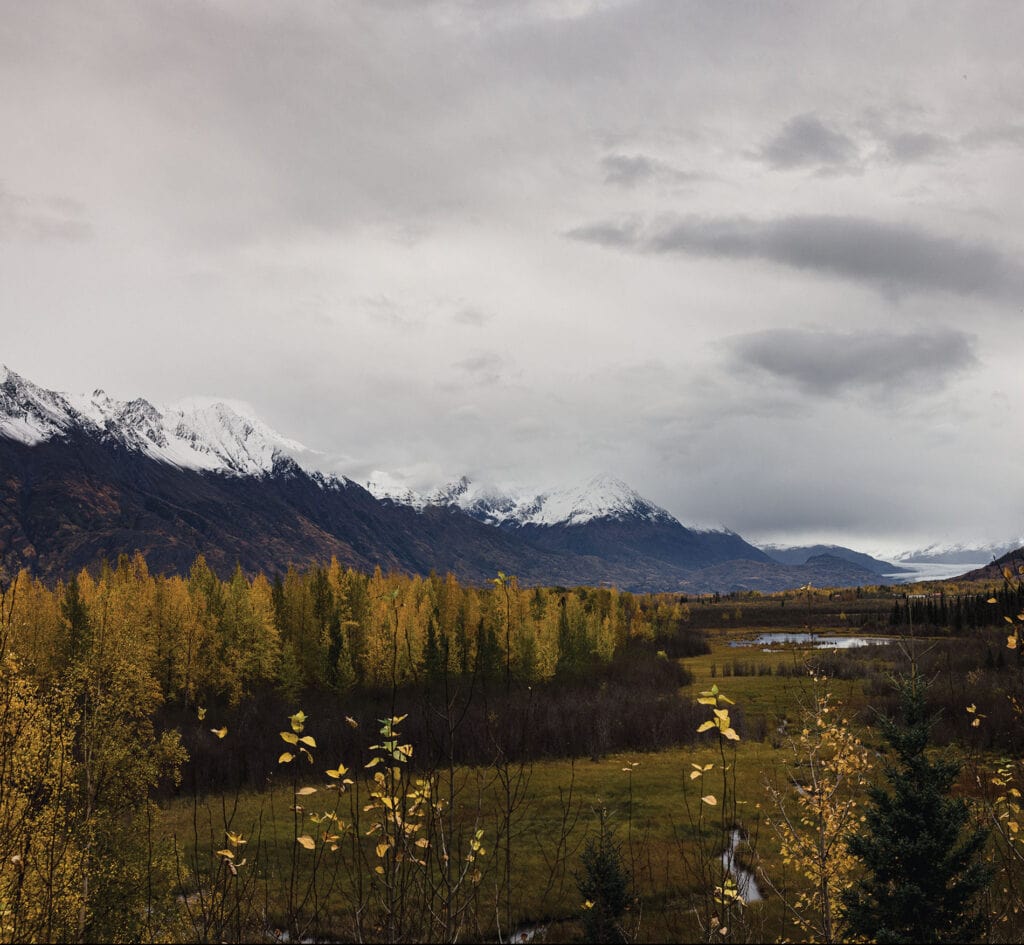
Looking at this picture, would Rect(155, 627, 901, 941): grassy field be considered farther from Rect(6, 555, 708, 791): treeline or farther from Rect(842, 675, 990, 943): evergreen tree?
Rect(6, 555, 708, 791): treeline

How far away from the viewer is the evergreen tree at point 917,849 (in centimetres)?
1705

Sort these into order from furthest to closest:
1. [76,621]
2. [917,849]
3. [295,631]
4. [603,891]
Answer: [295,631] → [76,621] → [603,891] → [917,849]

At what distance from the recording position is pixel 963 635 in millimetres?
124375

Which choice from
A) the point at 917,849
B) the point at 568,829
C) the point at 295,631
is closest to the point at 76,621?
the point at 295,631

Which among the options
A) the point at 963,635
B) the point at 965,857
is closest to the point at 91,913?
the point at 965,857

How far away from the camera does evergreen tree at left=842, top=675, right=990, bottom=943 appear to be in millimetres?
17047

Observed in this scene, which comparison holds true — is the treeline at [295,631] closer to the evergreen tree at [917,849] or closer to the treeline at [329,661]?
the treeline at [329,661]

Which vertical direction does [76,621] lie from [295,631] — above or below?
above

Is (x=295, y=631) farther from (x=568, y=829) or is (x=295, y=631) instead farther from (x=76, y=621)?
(x=568, y=829)

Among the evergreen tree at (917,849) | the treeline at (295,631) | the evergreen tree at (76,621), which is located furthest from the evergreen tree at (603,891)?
the evergreen tree at (76,621)

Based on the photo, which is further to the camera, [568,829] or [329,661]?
[329,661]

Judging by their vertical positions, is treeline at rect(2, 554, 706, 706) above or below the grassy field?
above

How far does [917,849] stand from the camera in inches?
672

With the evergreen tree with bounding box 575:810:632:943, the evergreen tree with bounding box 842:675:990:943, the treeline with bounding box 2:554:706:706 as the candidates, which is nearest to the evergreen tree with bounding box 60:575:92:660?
the treeline with bounding box 2:554:706:706
